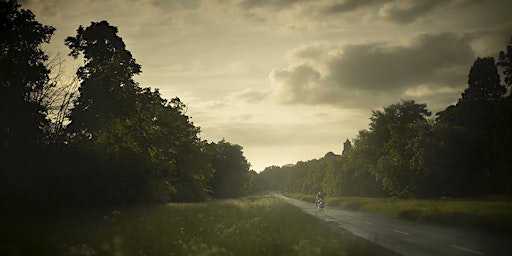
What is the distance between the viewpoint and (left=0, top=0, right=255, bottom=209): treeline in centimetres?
2466

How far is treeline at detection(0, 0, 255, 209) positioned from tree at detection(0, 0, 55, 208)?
6cm

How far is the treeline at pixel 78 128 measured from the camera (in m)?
24.7

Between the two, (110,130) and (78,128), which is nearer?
(78,128)

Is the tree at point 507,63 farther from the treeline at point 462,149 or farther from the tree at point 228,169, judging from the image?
the tree at point 228,169

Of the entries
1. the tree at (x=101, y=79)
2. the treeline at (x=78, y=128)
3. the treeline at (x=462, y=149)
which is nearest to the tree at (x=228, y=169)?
the treeline at (x=462, y=149)

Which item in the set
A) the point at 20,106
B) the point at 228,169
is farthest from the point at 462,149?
the point at 228,169

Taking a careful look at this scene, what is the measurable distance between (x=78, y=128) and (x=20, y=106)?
6081 millimetres

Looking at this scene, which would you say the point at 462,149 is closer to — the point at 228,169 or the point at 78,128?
the point at 78,128

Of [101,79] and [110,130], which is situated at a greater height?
[101,79]

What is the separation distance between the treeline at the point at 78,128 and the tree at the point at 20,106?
0.18ft

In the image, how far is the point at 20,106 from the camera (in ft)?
82.8

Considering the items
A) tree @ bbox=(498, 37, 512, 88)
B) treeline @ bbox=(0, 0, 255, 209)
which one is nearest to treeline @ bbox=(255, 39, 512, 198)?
tree @ bbox=(498, 37, 512, 88)

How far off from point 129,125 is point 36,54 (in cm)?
1284

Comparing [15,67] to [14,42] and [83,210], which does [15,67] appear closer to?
[14,42]
